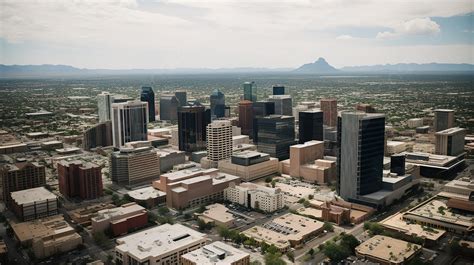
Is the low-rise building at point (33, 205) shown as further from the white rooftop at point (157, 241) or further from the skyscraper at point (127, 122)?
the skyscraper at point (127, 122)

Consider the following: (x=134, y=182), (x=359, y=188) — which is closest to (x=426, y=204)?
(x=359, y=188)

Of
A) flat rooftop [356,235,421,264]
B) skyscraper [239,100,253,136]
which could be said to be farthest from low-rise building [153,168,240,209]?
skyscraper [239,100,253,136]

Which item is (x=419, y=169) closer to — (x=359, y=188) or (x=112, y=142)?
(x=359, y=188)

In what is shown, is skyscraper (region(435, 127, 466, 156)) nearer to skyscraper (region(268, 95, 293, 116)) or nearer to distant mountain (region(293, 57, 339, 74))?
skyscraper (region(268, 95, 293, 116))

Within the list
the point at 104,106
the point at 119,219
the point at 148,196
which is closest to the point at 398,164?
the point at 148,196

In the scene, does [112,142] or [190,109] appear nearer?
[190,109]
